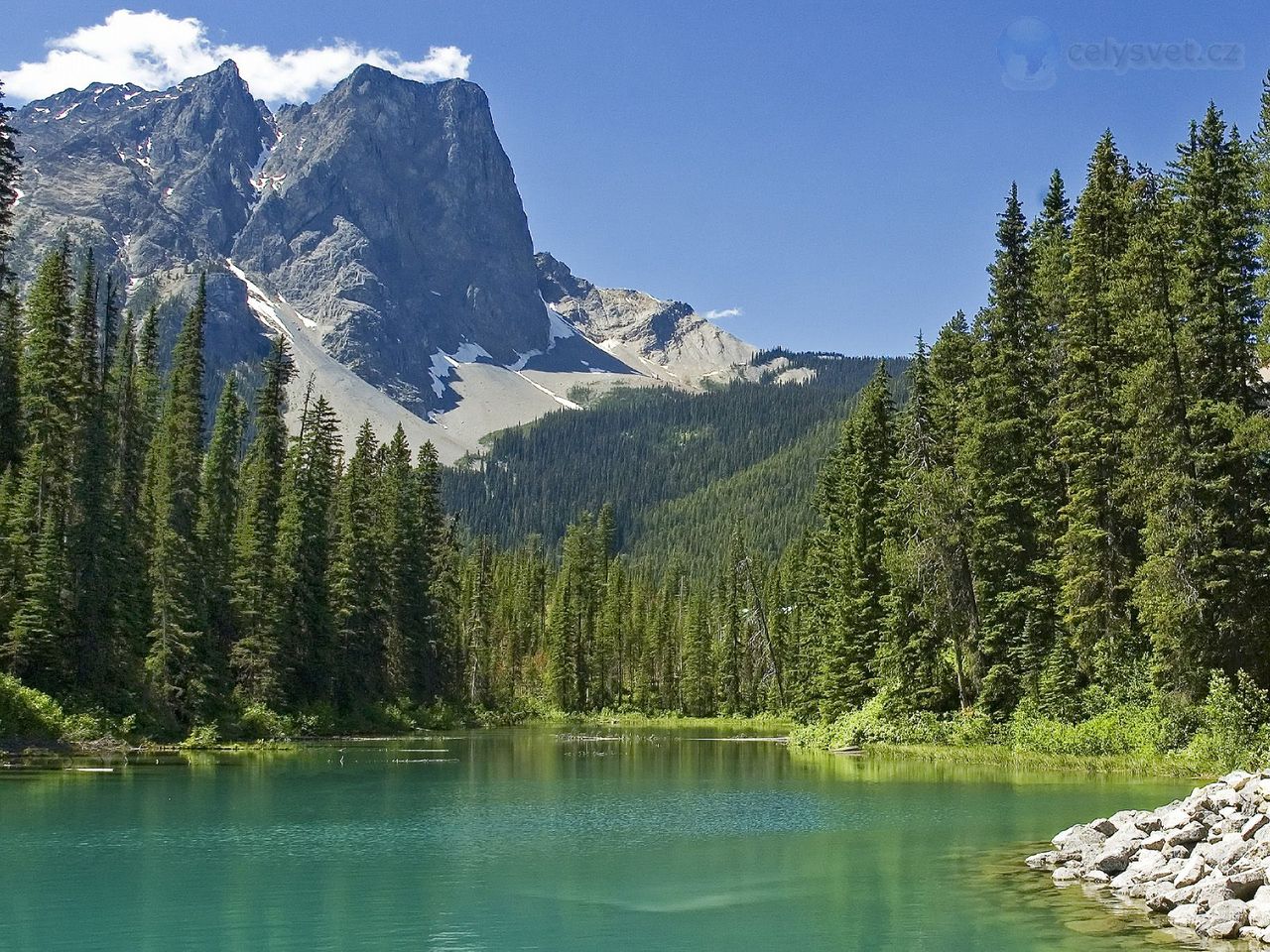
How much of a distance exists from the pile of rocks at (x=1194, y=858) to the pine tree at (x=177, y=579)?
44.1 meters

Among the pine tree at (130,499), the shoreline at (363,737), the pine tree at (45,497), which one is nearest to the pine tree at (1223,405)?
the shoreline at (363,737)

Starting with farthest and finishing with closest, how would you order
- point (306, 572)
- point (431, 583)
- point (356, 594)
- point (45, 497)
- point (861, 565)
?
point (431, 583)
point (356, 594)
point (306, 572)
point (861, 565)
point (45, 497)

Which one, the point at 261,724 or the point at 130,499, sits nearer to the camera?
the point at 261,724

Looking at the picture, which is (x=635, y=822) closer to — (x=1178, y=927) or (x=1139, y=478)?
(x=1178, y=927)

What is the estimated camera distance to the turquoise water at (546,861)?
18.2 meters

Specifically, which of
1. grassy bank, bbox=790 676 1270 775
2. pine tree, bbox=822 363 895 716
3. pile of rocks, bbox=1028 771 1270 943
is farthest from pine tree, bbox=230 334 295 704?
pile of rocks, bbox=1028 771 1270 943

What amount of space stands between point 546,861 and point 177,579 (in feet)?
126

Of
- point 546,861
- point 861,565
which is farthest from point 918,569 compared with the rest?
point 546,861

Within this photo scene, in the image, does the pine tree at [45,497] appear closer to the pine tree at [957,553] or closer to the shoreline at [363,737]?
the shoreline at [363,737]

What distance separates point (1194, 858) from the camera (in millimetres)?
19438

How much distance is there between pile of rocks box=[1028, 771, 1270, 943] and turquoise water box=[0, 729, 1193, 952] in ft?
2.74

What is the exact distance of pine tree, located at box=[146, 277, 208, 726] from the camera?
56.2 meters

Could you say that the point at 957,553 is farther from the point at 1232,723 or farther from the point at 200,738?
the point at 200,738

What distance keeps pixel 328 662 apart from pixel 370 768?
2466 cm
